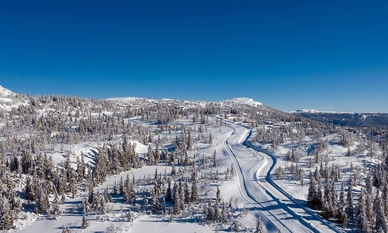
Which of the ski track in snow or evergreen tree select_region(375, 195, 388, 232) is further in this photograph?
the ski track in snow

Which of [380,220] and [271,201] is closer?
[380,220]

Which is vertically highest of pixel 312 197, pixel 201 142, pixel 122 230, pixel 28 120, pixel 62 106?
pixel 62 106

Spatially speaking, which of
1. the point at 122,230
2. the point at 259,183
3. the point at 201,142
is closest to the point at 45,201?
the point at 122,230

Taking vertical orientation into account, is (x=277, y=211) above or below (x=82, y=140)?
below

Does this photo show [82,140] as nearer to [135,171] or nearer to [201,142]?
[135,171]

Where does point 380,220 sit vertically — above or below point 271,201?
above

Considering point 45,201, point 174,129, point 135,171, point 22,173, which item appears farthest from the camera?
point 174,129

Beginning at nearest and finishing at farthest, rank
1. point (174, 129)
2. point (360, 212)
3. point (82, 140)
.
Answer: point (360, 212)
point (82, 140)
point (174, 129)

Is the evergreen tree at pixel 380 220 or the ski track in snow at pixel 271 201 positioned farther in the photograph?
the ski track in snow at pixel 271 201
